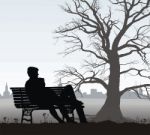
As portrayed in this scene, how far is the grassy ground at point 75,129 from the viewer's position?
1084cm

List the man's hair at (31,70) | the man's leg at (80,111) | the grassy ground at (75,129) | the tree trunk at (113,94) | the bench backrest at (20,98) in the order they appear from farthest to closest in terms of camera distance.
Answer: the tree trunk at (113,94) → the bench backrest at (20,98) → the man's leg at (80,111) → the man's hair at (31,70) → the grassy ground at (75,129)

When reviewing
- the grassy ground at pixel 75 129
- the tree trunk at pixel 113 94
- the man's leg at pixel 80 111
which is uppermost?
the tree trunk at pixel 113 94

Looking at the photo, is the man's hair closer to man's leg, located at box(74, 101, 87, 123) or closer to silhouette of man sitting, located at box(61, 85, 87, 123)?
silhouette of man sitting, located at box(61, 85, 87, 123)

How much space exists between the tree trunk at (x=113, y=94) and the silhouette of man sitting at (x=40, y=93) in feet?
74.9

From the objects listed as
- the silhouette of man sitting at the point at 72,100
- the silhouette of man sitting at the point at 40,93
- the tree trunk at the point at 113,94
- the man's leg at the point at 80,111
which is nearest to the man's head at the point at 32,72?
the silhouette of man sitting at the point at 40,93

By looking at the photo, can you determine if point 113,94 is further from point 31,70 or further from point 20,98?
point 31,70

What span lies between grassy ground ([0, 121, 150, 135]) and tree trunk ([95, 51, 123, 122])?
920 inches

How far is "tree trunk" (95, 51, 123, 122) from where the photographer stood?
35312 mm

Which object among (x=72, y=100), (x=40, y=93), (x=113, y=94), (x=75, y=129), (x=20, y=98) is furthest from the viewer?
(x=113, y=94)

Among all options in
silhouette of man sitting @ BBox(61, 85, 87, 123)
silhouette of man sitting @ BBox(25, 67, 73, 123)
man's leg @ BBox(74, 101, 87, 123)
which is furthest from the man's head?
man's leg @ BBox(74, 101, 87, 123)

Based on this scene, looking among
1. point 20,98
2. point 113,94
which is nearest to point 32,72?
point 20,98

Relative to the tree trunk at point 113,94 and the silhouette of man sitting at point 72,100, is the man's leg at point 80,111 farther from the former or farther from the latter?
the tree trunk at point 113,94

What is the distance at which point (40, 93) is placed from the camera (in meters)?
12.5

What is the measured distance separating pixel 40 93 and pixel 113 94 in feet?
78.3
